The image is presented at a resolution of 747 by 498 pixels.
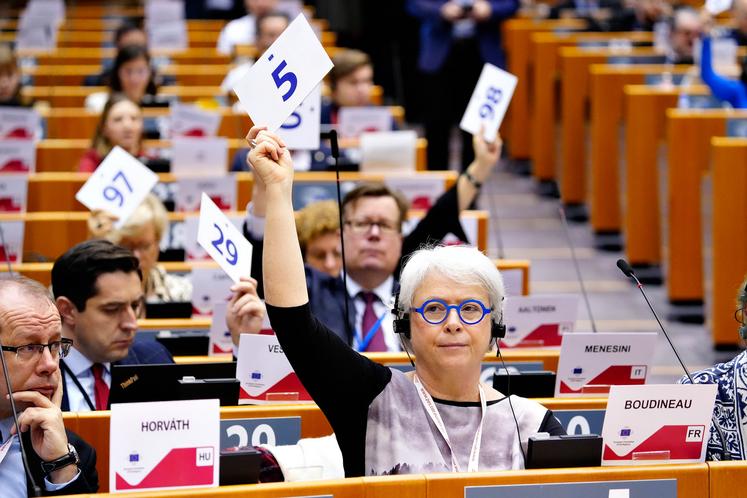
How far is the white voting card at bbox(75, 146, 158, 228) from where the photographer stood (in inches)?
201

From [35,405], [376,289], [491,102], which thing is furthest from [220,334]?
[491,102]

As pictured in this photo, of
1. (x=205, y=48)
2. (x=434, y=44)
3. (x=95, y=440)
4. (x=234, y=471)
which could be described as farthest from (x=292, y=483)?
(x=205, y=48)

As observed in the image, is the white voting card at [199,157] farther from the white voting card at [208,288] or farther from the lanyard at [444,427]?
the lanyard at [444,427]

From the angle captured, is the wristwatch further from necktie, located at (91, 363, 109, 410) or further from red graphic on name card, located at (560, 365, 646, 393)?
red graphic on name card, located at (560, 365, 646, 393)

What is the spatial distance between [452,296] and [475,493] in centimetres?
47

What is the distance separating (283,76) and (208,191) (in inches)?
124

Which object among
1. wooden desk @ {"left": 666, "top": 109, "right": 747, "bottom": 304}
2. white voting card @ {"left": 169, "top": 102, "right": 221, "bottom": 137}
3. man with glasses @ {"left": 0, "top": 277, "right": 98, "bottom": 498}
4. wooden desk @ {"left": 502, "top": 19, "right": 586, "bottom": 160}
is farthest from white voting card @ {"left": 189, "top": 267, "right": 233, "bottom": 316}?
wooden desk @ {"left": 502, "top": 19, "right": 586, "bottom": 160}

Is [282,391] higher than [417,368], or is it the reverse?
[417,368]

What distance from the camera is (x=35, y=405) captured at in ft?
9.52

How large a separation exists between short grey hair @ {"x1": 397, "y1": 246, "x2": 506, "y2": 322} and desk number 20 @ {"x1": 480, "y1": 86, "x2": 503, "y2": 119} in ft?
9.17

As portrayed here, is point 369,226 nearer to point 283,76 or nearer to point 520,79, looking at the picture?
point 283,76

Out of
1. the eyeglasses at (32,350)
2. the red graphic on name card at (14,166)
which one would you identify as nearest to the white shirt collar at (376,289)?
the eyeglasses at (32,350)

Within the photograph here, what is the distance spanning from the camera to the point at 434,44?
855 cm

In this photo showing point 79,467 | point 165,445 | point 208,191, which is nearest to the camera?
point 165,445
